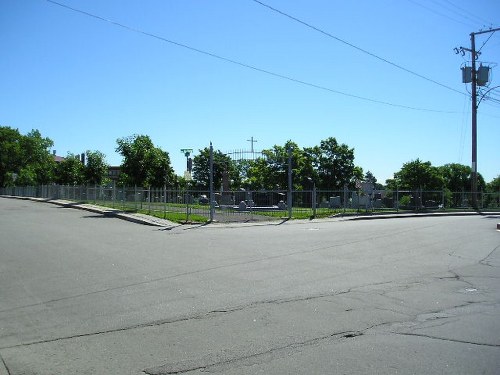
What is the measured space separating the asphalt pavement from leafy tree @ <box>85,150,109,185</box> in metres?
44.4

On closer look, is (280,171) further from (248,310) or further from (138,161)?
(248,310)

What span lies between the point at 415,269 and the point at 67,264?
777 cm

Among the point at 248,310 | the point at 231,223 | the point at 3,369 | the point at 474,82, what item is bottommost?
the point at 3,369

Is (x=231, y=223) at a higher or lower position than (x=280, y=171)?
lower

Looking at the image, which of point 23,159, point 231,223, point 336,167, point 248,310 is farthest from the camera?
point 23,159

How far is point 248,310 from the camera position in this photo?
21.1 ft

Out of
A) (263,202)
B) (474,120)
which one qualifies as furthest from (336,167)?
(263,202)

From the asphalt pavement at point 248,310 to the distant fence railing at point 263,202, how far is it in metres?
12.0

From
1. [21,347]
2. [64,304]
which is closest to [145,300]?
[64,304]

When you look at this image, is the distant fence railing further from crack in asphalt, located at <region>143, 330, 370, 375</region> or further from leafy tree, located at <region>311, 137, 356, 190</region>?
leafy tree, located at <region>311, 137, 356, 190</region>

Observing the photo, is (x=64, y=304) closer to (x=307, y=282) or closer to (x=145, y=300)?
(x=145, y=300)

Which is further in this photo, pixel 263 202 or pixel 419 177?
pixel 419 177

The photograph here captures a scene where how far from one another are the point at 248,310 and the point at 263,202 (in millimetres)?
21459

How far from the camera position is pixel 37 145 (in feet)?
300
